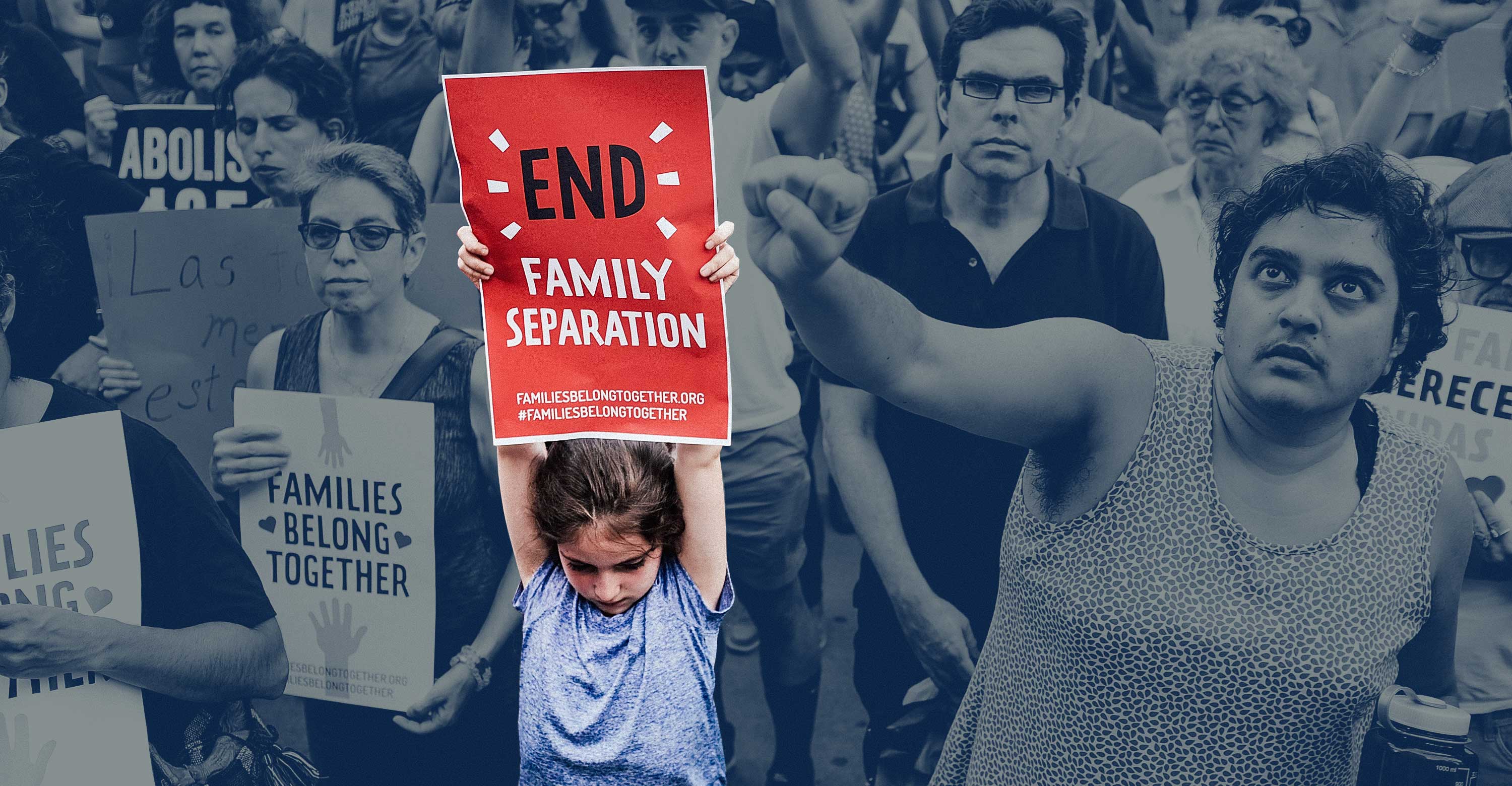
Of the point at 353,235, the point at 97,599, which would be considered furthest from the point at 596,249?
the point at 97,599

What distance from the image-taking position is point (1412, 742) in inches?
89.2

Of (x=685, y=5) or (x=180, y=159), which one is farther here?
(x=180, y=159)

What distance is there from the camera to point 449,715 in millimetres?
2742

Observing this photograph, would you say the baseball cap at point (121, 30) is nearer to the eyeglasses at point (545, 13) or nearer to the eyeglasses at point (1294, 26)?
the eyeglasses at point (545, 13)

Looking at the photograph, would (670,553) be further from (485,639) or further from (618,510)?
(485,639)

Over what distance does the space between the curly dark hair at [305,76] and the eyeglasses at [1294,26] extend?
6.88 feet

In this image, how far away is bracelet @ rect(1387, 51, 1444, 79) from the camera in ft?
7.28

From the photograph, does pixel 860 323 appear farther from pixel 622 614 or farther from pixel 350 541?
pixel 350 541

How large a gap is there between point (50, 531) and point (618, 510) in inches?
89.2

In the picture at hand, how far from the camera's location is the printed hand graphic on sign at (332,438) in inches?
107

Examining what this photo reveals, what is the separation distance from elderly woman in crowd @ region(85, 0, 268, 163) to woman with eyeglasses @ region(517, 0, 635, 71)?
0.72 metres

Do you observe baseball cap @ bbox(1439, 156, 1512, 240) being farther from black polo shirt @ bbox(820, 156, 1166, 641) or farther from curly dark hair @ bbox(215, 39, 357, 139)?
curly dark hair @ bbox(215, 39, 357, 139)

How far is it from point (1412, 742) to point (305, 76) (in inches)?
116

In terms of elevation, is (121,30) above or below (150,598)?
above
